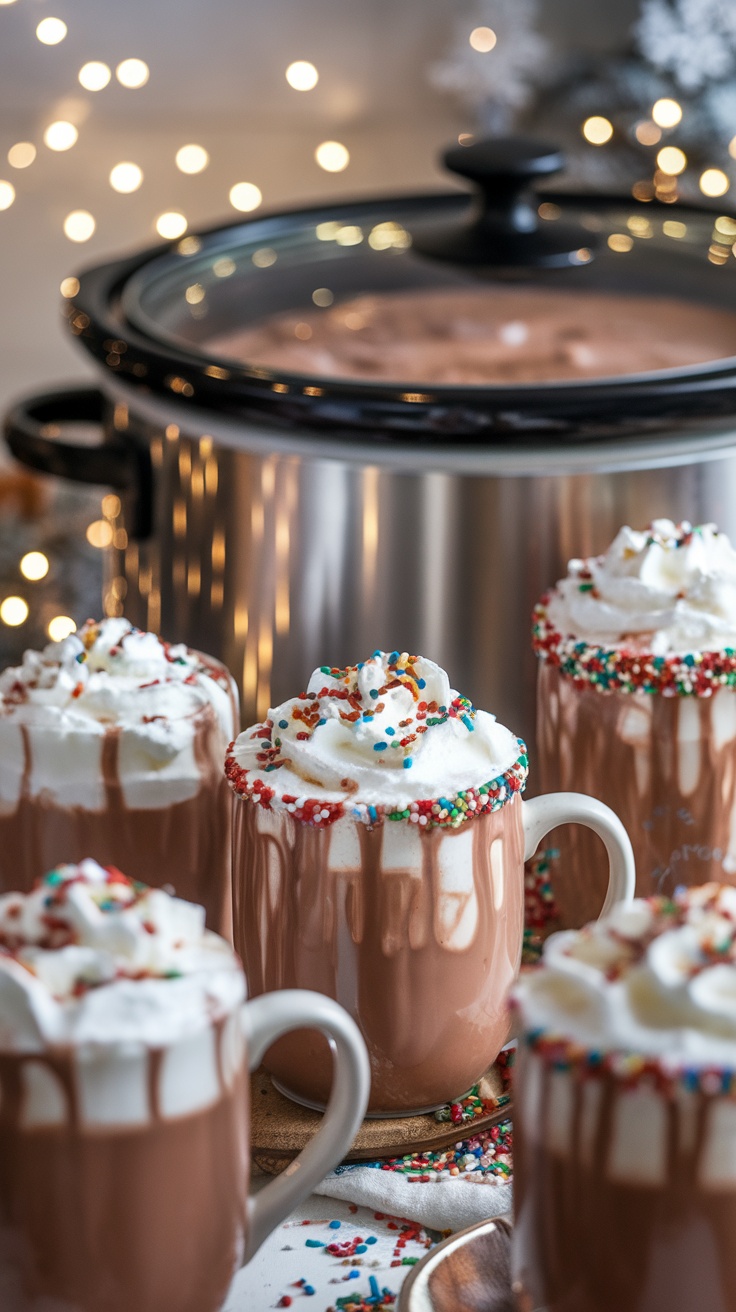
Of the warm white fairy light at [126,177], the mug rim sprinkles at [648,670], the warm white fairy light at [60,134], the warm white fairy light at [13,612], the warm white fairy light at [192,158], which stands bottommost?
the warm white fairy light at [13,612]

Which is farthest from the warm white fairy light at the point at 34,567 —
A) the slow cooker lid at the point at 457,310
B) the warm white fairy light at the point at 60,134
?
the warm white fairy light at the point at 60,134

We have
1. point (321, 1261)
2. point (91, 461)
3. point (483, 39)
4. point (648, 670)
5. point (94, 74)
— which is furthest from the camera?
point (94, 74)

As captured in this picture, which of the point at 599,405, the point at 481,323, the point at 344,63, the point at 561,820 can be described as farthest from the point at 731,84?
the point at 561,820

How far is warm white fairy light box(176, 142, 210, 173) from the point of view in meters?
2.51

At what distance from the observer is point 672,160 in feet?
6.66

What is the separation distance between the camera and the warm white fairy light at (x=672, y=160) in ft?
6.61

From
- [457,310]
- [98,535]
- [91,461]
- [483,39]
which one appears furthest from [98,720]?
[483,39]

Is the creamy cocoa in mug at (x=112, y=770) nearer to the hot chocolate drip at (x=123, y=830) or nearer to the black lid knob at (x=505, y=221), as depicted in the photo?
the hot chocolate drip at (x=123, y=830)

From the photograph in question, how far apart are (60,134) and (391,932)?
2.09 meters

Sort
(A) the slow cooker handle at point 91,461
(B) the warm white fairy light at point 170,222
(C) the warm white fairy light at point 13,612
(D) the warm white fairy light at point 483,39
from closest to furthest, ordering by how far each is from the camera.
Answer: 1. (A) the slow cooker handle at point 91,461
2. (C) the warm white fairy light at point 13,612
3. (D) the warm white fairy light at point 483,39
4. (B) the warm white fairy light at point 170,222

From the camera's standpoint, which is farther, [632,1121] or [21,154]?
[21,154]

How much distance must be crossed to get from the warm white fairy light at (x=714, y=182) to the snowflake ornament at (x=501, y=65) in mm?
296

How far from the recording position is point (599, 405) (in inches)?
37.8

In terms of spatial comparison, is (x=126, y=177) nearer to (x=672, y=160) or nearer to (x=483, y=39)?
(x=483, y=39)
